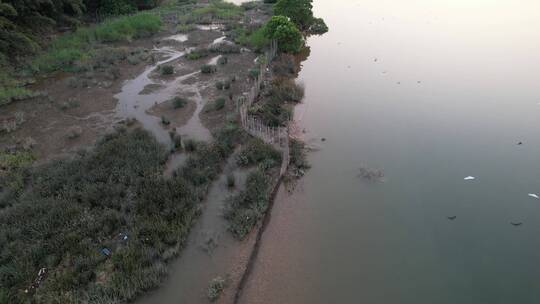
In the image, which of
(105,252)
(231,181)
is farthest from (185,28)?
(105,252)

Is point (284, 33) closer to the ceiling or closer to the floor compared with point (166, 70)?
closer to the ceiling

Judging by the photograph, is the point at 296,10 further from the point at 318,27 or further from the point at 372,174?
the point at 372,174

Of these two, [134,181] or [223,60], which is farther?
[223,60]

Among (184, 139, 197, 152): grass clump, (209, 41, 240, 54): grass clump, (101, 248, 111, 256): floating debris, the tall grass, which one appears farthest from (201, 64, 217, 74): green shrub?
(101, 248, 111, 256): floating debris

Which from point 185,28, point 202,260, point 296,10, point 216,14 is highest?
point 296,10

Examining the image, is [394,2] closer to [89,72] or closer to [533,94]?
[533,94]

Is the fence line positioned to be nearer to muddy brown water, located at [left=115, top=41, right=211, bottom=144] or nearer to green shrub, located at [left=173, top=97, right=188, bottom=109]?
muddy brown water, located at [left=115, top=41, right=211, bottom=144]

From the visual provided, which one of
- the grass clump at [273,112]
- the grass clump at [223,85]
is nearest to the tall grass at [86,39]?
the grass clump at [223,85]
